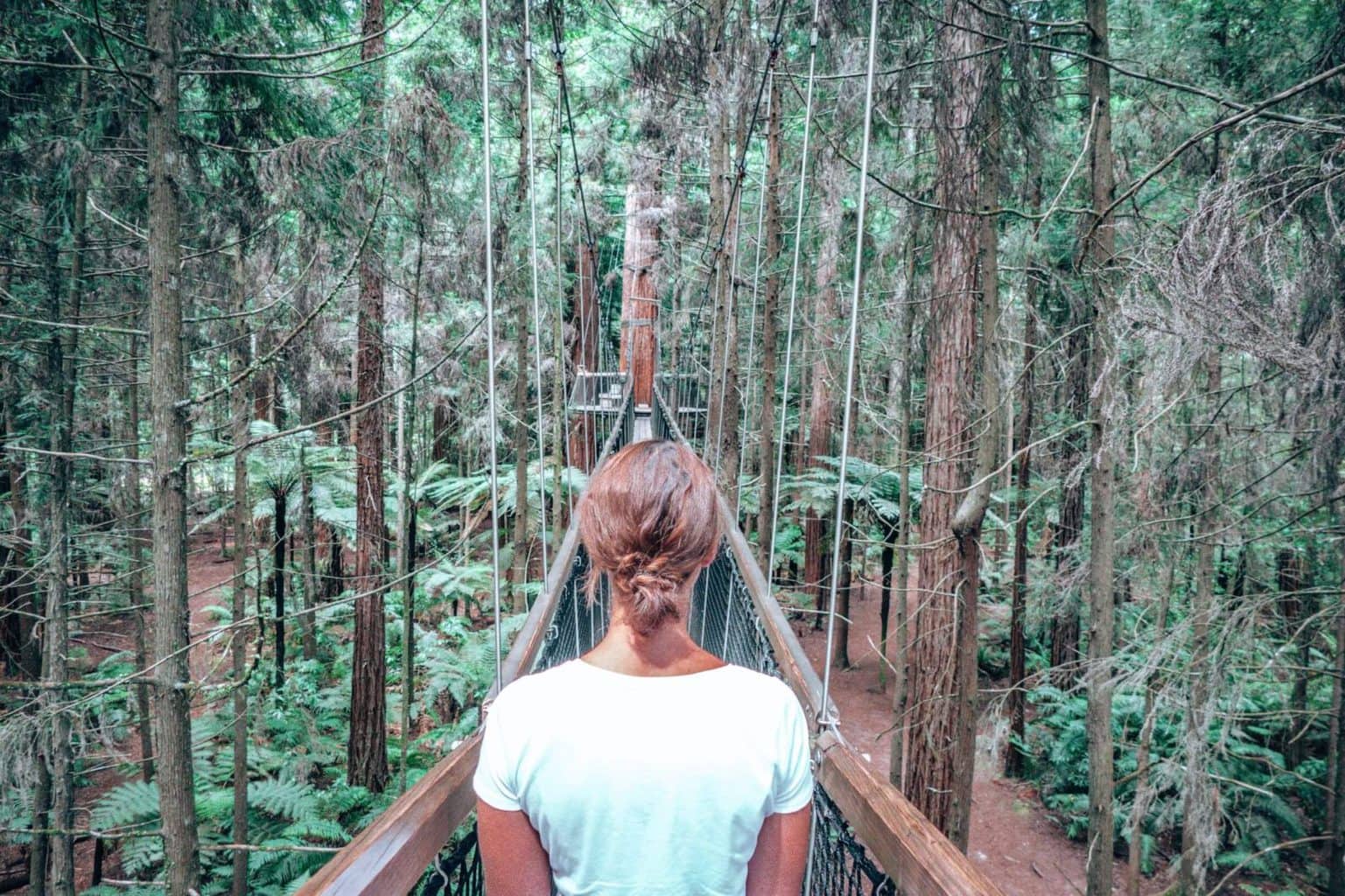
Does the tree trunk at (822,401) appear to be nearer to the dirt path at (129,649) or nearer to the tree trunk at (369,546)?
the tree trunk at (369,546)

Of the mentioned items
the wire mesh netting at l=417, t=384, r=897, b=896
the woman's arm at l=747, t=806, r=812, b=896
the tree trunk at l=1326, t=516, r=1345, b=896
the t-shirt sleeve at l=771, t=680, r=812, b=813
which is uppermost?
the t-shirt sleeve at l=771, t=680, r=812, b=813

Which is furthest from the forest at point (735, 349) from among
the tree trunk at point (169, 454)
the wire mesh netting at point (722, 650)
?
the wire mesh netting at point (722, 650)

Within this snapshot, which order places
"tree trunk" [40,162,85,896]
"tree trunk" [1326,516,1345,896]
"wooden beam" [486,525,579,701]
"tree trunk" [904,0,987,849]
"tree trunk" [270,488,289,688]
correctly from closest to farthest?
1. "wooden beam" [486,525,579,701]
2. "tree trunk" [904,0,987,849]
3. "tree trunk" [40,162,85,896]
4. "tree trunk" [1326,516,1345,896]
5. "tree trunk" [270,488,289,688]

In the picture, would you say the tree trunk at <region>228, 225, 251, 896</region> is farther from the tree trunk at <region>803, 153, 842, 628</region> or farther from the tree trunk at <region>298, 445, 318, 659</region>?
the tree trunk at <region>803, 153, 842, 628</region>

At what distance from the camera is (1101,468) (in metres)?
2.27

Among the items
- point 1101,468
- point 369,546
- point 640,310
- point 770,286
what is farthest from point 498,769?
point 640,310

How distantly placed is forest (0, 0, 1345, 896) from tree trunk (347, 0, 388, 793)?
26 mm

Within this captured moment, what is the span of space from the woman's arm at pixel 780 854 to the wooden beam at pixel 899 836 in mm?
156

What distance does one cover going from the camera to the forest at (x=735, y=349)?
216 centimetres

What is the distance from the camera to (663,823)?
62 cm

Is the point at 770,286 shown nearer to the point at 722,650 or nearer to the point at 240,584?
the point at 722,650

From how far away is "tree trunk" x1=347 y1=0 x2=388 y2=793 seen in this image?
3.90 m

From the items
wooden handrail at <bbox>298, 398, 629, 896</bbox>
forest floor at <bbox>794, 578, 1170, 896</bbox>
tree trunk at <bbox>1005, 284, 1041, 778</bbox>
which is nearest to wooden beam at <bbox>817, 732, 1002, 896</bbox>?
wooden handrail at <bbox>298, 398, 629, 896</bbox>

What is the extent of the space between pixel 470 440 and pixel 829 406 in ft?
12.2
